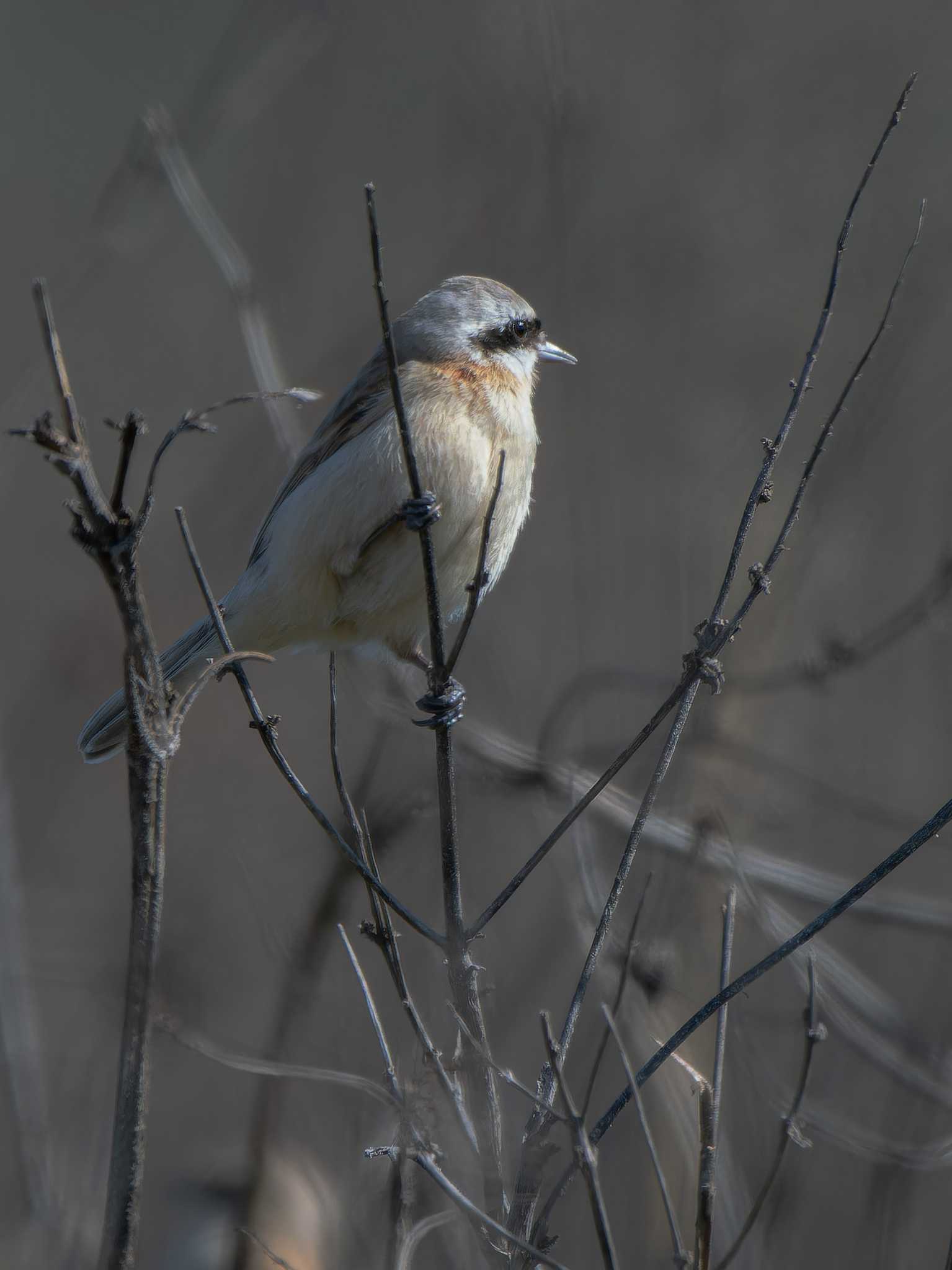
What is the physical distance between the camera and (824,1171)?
459 cm

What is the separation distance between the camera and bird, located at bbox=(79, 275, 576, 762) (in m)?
3.51

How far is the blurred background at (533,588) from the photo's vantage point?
11.9 ft

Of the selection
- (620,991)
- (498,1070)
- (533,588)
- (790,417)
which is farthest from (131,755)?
(533,588)

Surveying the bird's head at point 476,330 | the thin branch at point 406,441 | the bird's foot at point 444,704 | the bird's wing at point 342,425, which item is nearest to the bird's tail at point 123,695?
the bird's wing at point 342,425

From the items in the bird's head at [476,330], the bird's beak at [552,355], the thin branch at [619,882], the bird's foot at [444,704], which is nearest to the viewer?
the thin branch at [619,882]

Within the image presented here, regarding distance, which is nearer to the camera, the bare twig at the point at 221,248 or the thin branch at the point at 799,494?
the thin branch at the point at 799,494

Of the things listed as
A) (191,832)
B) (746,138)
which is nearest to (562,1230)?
(191,832)

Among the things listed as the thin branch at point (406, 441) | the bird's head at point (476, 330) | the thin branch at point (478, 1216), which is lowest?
the thin branch at point (478, 1216)

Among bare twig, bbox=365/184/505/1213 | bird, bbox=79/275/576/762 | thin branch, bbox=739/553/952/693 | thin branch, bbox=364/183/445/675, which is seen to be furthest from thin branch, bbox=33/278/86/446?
thin branch, bbox=739/553/952/693

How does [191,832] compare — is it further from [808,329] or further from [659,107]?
[659,107]

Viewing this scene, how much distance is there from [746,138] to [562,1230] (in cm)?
531

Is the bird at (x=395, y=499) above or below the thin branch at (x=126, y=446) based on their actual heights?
above

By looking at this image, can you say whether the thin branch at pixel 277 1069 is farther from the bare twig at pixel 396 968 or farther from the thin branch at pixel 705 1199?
the thin branch at pixel 705 1199

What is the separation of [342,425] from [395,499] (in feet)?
1.64
